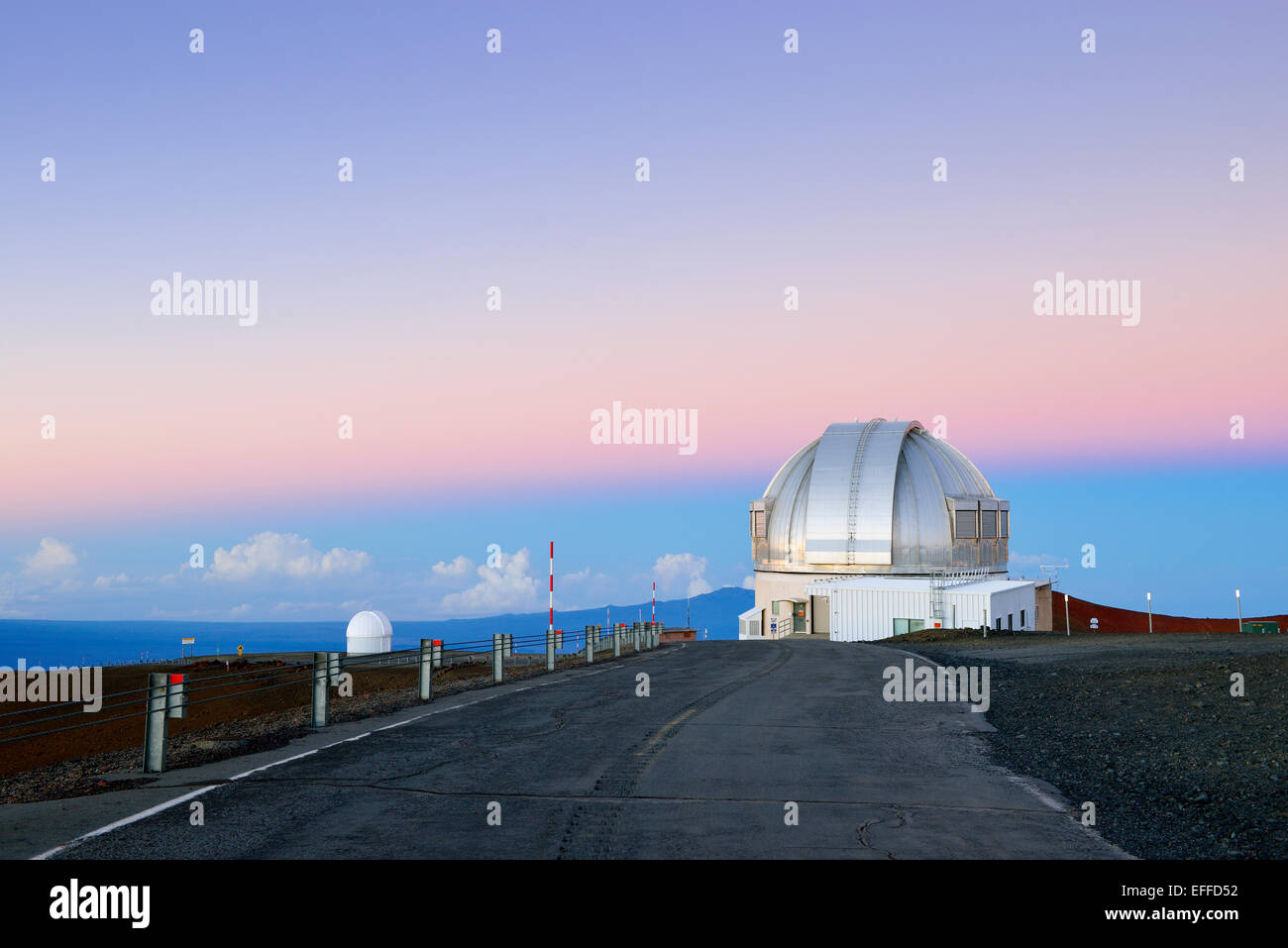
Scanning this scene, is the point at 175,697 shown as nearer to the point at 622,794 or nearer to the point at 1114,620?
the point at 622,794

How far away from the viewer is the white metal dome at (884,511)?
5409 centimetres

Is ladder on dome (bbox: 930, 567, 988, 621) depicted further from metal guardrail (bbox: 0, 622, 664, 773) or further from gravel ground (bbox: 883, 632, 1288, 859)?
gravel ground (bbox: 883, 632, 1288, 859)

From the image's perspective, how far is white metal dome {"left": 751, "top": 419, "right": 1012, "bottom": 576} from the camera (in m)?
54.1

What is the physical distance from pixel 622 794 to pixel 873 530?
47.3 m

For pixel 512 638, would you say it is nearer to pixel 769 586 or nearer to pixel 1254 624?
pixel 1254 624

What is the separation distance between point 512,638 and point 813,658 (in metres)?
8.40

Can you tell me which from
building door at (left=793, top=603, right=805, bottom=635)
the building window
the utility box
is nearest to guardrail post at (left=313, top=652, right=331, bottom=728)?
the utility box

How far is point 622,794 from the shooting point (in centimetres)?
868

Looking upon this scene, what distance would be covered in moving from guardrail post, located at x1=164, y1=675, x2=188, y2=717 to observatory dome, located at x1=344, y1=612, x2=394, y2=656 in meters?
40.3

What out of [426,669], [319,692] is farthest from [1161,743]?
[426,669]

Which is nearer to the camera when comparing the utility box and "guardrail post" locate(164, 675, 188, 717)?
"guardrail post" locate(164, 675, 188, 717)
